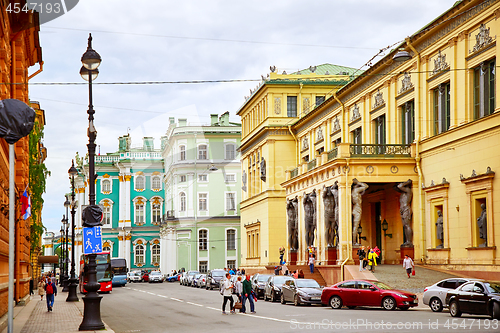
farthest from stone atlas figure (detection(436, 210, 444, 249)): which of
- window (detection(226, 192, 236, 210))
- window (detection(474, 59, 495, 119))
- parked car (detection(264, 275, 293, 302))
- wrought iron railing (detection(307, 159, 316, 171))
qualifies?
window (detection(226, 192, 236, 210))

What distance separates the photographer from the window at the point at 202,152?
90188 mm

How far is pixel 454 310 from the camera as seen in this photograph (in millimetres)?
23031

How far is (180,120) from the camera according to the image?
93.2 metres

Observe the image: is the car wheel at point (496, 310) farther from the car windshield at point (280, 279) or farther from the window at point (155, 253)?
the window at point (155, 253)

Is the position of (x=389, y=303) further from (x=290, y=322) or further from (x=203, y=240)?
(x=203, y=240)

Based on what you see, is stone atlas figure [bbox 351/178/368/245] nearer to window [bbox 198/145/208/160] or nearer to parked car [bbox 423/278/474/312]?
parked car [bbox 423/278/474/312]

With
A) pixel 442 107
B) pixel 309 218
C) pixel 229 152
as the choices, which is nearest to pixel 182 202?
pixel 229 152

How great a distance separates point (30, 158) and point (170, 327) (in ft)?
62.8

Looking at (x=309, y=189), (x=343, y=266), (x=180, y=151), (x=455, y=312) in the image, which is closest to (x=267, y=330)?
(x=455, y=312)

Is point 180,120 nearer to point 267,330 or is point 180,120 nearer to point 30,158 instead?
point 30,158

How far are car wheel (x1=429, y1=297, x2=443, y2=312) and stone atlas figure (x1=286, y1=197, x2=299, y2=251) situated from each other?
23.4 metres

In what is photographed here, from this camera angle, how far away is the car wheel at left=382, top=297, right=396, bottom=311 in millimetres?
26484

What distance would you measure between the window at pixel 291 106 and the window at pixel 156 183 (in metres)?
45.1

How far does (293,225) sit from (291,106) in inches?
638
